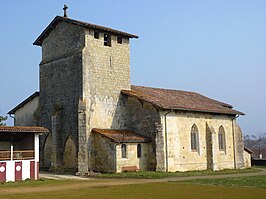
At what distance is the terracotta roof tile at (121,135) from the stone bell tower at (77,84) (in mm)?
895

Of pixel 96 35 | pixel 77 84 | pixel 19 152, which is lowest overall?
pixel 19 152

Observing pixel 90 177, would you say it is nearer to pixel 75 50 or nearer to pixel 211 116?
pixel 75 50

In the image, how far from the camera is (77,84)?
33000 millimetres

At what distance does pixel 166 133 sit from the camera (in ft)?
109

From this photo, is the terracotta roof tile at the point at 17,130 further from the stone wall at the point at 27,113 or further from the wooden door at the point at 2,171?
the stone wall at the point at 27,113

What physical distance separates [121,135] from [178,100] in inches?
315

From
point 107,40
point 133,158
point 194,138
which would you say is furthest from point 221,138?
point 107,40

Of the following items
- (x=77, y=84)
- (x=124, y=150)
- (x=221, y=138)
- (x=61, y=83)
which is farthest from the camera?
(x=221, y=138)

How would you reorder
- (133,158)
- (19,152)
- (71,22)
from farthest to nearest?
(71,22) → (133,158) → (19,152)

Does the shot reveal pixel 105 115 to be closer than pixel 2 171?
No

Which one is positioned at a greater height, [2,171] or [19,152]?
[19,152]

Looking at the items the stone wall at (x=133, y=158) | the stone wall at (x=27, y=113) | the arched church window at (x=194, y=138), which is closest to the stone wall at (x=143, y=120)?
the stone wall at (x=133, y=158)

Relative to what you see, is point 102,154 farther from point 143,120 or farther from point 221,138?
point 221,138

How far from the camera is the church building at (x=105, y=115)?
32031 mm
